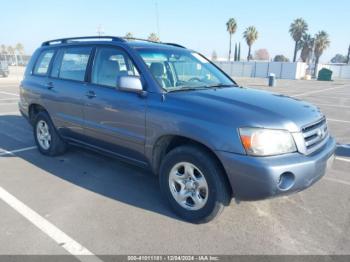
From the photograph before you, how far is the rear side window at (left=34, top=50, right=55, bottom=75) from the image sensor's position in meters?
5.37

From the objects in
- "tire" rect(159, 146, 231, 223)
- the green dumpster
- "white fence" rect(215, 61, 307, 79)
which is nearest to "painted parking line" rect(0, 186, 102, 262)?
"tire" rect(159, 146, 231, 223)

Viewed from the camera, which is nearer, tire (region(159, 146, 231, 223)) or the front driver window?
tire (region(159, 146, 231, 223))

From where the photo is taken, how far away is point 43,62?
18.1 ft

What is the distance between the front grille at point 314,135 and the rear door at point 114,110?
1696 mm

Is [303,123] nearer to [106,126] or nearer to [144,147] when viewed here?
[144,147]

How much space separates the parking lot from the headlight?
871 millimetres

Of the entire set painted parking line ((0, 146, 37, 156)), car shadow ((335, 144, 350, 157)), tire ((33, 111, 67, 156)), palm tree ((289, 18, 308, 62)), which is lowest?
car shadow ((335, 144, 350, 157))

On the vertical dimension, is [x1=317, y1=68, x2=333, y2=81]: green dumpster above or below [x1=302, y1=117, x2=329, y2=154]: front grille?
below

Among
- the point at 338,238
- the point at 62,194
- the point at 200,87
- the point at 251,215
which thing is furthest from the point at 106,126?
the point at 338,238

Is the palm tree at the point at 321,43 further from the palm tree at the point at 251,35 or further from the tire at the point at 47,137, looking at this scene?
the tire at the point at 47,137

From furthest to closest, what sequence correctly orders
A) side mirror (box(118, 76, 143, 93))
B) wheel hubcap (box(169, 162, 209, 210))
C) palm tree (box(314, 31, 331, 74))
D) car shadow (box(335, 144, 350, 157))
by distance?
1. palm tree (box(314, 31, 331, 74))
2. car shadow (box(335, 144, 350, 157))
3. side mirror (box(118, 76, 143, 93))
4. wheel hubcap (box(169, 162, 209, 210))

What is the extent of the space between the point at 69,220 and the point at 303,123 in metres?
2.57

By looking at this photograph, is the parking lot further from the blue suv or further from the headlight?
the headlight

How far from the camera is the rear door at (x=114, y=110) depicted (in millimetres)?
3740
